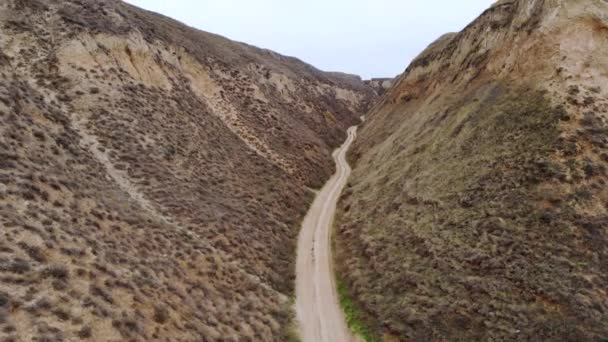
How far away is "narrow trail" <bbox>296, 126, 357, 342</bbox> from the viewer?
63.5ft

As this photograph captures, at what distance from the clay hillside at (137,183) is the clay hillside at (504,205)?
6411 millimetres

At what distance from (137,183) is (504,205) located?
22.1 m

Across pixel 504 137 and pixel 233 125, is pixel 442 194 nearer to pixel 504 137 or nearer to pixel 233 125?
pixel 504 137

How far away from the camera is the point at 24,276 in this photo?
11922 millimetres

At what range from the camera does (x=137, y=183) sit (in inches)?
987

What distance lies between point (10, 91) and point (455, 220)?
25.6 m

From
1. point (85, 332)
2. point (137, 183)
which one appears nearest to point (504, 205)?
point (85, 332)

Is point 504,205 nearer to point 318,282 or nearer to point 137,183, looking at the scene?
point 318,282

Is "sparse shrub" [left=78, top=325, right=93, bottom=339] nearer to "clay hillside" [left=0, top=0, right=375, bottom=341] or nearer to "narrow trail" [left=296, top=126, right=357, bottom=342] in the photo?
"clay hillside" [left=0, top=0, right=375, bottom=341]

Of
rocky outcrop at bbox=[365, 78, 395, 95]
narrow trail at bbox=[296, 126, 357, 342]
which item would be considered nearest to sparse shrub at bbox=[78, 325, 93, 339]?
narrow trail at bbox=[296, 126, 357, 342]

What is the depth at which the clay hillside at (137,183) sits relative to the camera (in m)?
13.3

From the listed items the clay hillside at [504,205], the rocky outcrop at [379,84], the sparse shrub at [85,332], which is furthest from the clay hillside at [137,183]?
the rocky outcrop at [379,84]

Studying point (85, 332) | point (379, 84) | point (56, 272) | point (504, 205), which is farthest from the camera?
point (379, 84)

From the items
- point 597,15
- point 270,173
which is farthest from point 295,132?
point 597,15
